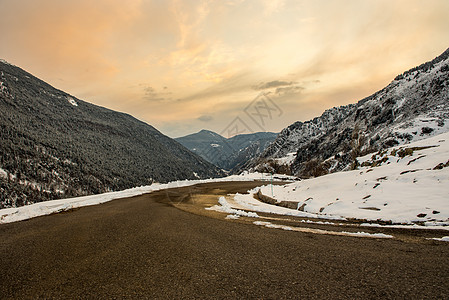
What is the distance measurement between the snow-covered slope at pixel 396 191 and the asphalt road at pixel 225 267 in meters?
3.34

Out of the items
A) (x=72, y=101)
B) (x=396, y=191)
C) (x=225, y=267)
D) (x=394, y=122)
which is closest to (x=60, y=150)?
(x=72, y=101)

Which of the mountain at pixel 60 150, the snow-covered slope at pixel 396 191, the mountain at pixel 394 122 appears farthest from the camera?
the mountain at pixel 60 150

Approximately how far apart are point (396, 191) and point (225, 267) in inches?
367

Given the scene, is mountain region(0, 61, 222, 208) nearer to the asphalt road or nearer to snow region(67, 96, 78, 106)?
snow region(67, 96, 78, 106)

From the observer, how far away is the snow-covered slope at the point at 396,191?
7.80m

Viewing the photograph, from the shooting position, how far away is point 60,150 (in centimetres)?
10494

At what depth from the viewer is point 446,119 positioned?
35.3 meters

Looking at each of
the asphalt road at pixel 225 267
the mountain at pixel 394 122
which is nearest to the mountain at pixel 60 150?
the mountain at pixel 394 122

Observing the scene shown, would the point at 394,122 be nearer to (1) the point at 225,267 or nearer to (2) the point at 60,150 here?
(1) the point at 225,267

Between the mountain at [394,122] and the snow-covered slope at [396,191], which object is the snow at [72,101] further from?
the snow-covered slope at [396,191]

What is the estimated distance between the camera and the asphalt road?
3439 millimetres

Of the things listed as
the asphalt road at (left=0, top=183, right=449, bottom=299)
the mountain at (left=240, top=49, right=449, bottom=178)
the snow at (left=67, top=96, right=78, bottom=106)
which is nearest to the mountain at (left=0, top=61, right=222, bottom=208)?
the snow at (left=67, top=96, right=78, bottom=106)

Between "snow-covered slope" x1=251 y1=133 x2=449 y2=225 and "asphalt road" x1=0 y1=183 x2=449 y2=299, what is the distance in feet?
11.0

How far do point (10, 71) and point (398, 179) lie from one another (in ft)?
784
